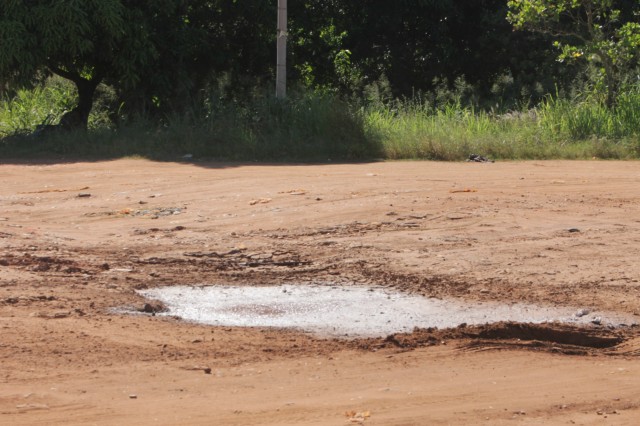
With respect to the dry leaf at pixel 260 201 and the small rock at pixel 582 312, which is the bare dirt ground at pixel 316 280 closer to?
the dry leaf at pixel 260 201

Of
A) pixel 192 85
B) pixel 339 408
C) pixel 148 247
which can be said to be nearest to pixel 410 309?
→ pixel 339 408

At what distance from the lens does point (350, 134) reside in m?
14.5

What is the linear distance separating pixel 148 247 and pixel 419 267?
226 cm

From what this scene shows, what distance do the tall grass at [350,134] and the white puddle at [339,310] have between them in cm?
727

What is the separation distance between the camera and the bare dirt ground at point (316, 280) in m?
4.58

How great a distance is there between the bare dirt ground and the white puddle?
197 mm

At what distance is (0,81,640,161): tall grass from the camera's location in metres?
14.0

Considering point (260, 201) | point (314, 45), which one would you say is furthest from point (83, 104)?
point (260, 201)

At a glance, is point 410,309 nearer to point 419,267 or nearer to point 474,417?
point 419,267

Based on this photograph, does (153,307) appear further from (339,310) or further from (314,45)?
(314,45)

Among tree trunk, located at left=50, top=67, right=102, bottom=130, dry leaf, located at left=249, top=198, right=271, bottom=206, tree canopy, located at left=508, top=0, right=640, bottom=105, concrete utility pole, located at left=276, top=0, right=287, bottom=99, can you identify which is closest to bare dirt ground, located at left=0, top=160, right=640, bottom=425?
dry leaf, located at left=249, top=198, right=271, bottom=206

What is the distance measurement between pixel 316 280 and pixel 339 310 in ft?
2.83

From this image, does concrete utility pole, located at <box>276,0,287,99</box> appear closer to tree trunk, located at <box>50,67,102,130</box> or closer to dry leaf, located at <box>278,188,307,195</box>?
tree trunk, located at <box>50,67,102,130</box>

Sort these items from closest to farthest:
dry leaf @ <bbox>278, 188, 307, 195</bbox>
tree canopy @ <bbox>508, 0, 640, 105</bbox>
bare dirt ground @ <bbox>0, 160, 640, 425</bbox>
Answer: bare dirt ground @ <bbox>0, 160, 640, 425</bbox> → dry leaf @ <bbox>278, 188, 307, 195</bbox> → tree canopy @ <bbox>508, 0, 640, 105</bbox>
